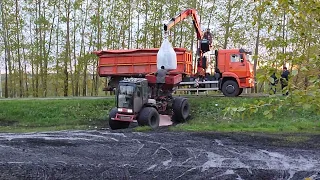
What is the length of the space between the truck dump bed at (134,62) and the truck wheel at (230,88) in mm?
2137

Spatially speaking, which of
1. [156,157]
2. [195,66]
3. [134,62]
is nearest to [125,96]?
[156,157]

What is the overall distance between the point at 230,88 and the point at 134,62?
5.14 meters

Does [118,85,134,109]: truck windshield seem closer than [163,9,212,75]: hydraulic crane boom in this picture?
Yes

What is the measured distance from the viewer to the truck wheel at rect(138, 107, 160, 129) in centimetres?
1397

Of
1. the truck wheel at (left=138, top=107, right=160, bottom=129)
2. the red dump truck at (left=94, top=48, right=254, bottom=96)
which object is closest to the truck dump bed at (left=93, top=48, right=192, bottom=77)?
the red dump truck at (left=94, top=48, right=254, bottom=96)

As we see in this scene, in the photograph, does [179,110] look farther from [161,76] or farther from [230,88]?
[230,88]

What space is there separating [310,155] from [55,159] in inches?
222

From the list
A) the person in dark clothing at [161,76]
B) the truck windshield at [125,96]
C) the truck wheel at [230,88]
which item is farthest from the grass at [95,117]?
the truck windshield at [125,96]

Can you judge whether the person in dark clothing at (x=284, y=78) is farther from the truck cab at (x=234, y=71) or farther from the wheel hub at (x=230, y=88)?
the wheel hub at (x=230, y=88)

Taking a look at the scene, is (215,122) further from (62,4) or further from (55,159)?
(62,4)

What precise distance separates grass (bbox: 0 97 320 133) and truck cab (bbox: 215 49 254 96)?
113 cm

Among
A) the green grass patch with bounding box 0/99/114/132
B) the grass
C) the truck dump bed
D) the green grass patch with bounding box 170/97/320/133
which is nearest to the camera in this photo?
the green grass patch with bounding box 170/97/320/133

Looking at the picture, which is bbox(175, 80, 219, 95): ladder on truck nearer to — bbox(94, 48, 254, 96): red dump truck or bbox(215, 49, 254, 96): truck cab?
bbox(94, 48, 254, 96): red dump truck

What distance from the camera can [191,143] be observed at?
34.8 feet
